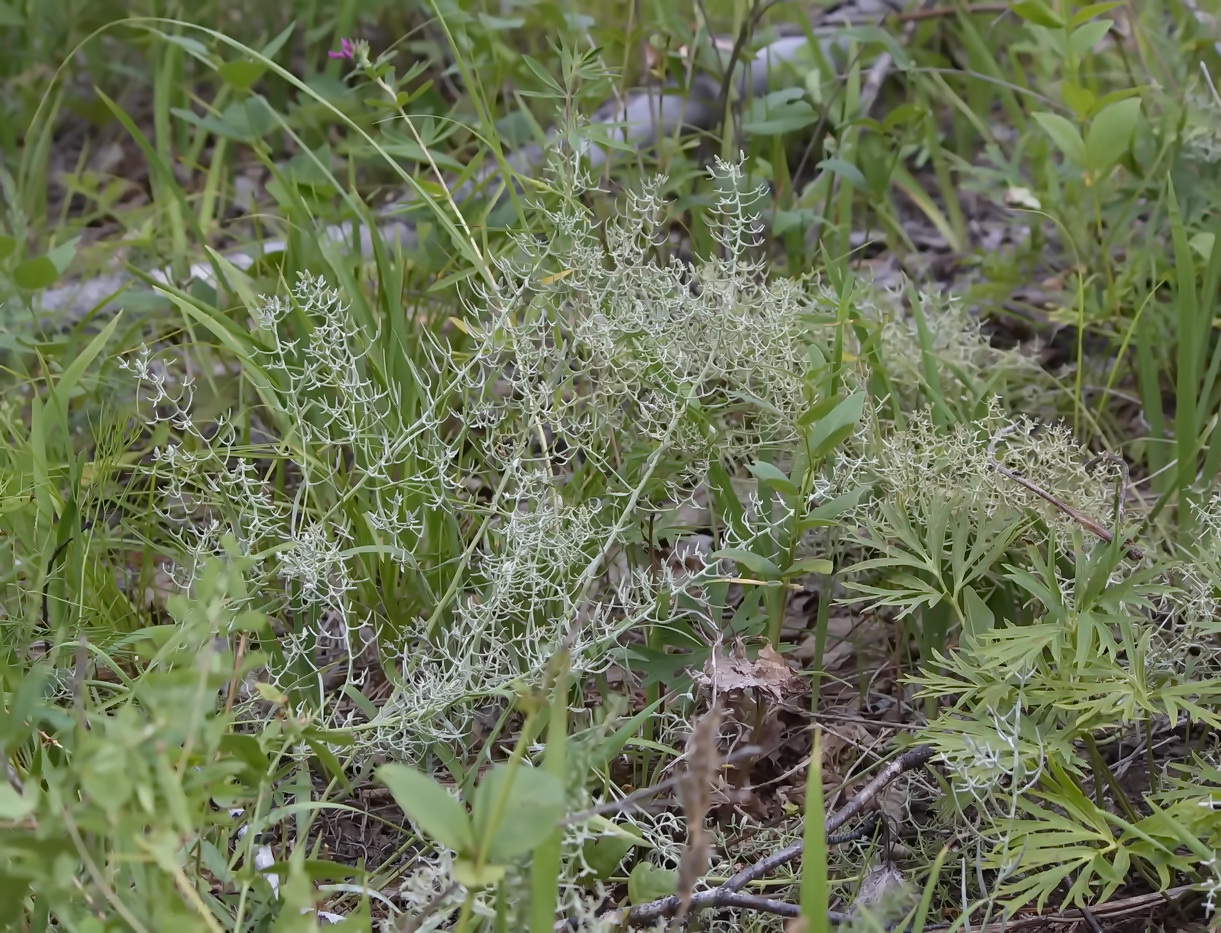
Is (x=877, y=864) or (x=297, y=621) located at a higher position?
(x=297, y=621)

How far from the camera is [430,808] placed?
0.96 meters

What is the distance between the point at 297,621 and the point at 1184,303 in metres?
1.50

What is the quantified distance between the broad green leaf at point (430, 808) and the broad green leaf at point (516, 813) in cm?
1

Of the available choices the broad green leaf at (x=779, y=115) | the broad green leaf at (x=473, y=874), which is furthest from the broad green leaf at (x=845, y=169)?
the broad green leaf at (x=473, y=874)

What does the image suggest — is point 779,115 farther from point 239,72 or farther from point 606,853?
point 606,853

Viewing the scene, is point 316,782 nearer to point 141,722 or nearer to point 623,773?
point 623,773

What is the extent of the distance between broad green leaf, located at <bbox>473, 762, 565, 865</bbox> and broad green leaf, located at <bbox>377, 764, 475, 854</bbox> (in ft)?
0.05

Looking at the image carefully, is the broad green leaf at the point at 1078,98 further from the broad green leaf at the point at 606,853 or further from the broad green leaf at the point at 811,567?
the broad green leaf at the point at 606,853

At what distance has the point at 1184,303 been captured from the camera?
1875 mm

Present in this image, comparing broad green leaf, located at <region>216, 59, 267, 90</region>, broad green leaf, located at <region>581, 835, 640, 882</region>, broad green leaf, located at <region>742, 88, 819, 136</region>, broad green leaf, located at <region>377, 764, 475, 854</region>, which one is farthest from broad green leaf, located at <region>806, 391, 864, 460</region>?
broad green leaf, located at <region>216, 59, 267, 90</region>

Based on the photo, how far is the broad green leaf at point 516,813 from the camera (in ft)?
3.10

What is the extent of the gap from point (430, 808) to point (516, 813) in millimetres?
72

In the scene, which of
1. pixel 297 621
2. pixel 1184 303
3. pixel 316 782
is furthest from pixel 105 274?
pixel 1184 303

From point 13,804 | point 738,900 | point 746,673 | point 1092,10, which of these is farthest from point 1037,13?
point 13,804
